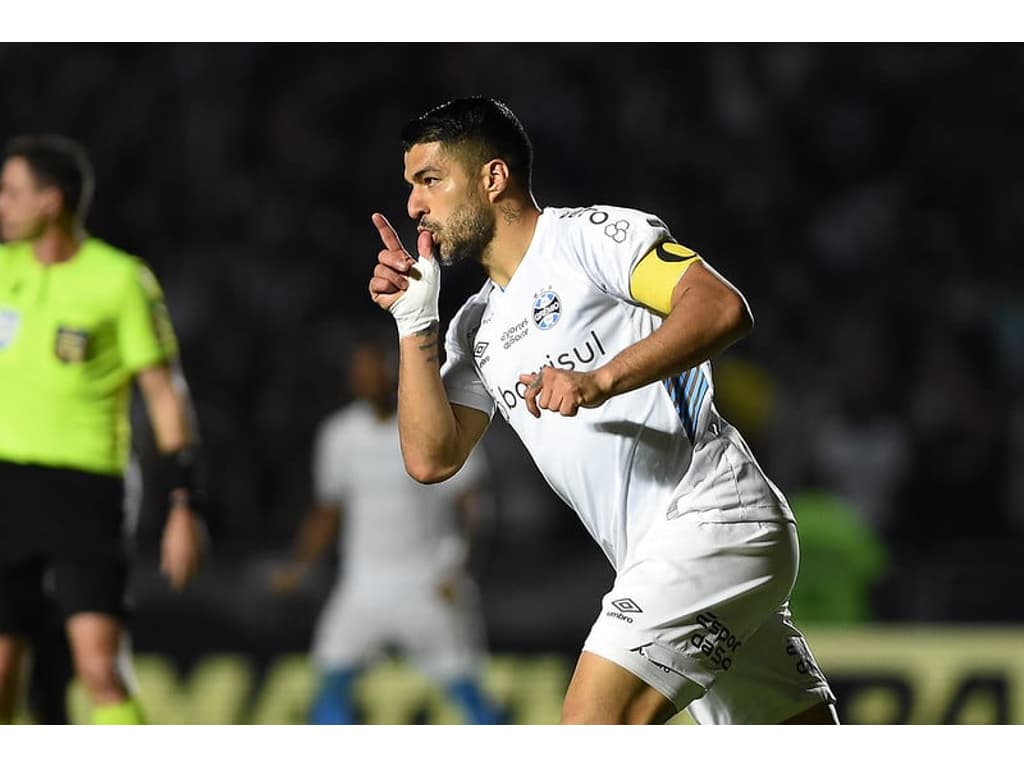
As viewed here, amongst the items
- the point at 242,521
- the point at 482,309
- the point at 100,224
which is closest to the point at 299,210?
the point at 100,224

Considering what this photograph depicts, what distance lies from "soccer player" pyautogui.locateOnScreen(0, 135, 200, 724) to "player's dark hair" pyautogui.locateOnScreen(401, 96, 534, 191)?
84.2 inches

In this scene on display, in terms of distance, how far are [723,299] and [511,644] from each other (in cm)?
606

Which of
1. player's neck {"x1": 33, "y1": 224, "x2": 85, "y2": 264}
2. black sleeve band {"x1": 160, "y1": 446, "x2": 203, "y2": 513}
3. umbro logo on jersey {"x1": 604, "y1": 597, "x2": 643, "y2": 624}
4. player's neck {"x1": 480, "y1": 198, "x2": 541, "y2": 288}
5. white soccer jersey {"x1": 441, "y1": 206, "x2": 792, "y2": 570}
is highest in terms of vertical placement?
player's neck {"x1": 33, "y1": 224, "x2": 85, "y2": 264}

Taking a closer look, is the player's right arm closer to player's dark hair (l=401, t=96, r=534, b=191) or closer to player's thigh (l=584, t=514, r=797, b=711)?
player's dark hair (l=401, t=96, r=534, b=191)

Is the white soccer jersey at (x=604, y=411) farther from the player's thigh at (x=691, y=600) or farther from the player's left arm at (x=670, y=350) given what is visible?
the player's left arm at (x=670, y=350)

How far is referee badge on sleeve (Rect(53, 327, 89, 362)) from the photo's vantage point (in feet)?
19.7

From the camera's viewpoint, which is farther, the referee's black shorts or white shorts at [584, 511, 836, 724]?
the referee's black shorts

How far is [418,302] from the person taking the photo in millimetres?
4191

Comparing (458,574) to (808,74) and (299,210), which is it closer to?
(299,210)

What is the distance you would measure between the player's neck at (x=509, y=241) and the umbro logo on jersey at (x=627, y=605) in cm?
86

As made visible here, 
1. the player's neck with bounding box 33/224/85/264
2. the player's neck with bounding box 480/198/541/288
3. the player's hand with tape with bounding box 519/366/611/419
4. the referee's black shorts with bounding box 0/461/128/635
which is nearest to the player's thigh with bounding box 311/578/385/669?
the referee's black shorts with bounding box 0/461/128/635

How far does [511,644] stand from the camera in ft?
31.3

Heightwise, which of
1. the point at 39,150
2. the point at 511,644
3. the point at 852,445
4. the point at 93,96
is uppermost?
the point at 93,96

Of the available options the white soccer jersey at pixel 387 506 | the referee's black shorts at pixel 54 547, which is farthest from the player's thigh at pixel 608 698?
the white soccer jersey at pixel 387 506
